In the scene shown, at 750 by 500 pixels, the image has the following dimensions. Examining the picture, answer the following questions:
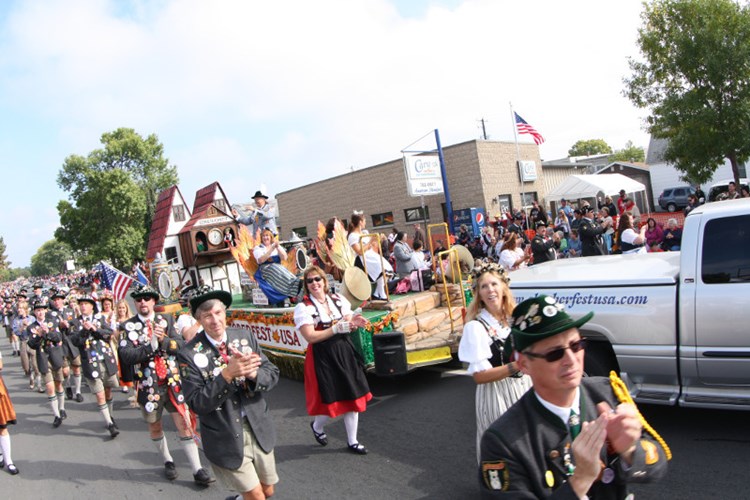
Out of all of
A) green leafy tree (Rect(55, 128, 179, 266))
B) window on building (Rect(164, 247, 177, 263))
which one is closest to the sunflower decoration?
window on building (Rect(164, 247, 177, 263))

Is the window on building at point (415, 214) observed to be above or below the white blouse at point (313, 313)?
above

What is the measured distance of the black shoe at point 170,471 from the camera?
5473mm

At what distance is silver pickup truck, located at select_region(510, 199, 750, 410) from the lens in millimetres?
4312

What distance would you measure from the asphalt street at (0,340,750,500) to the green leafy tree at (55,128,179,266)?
40893 mm

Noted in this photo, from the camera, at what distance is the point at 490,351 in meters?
3.51

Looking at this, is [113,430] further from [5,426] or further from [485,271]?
[485,271]

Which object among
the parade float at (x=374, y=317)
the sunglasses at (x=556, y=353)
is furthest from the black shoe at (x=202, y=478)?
the sunglasses at (x=556, y=353)

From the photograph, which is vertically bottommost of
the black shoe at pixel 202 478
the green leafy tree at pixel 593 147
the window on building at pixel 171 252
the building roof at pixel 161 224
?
the black shoe at pixel 202 478

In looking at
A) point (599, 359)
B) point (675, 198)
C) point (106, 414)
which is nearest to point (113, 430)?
point (106, 414)

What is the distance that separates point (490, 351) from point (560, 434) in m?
1.71

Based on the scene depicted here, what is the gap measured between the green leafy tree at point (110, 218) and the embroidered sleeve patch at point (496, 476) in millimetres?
48065

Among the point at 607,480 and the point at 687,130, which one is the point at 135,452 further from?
the point at 687,130

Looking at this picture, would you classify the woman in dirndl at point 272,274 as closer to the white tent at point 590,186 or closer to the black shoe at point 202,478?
the black shoe at point 202,478

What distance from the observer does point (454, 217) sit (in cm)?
2467
